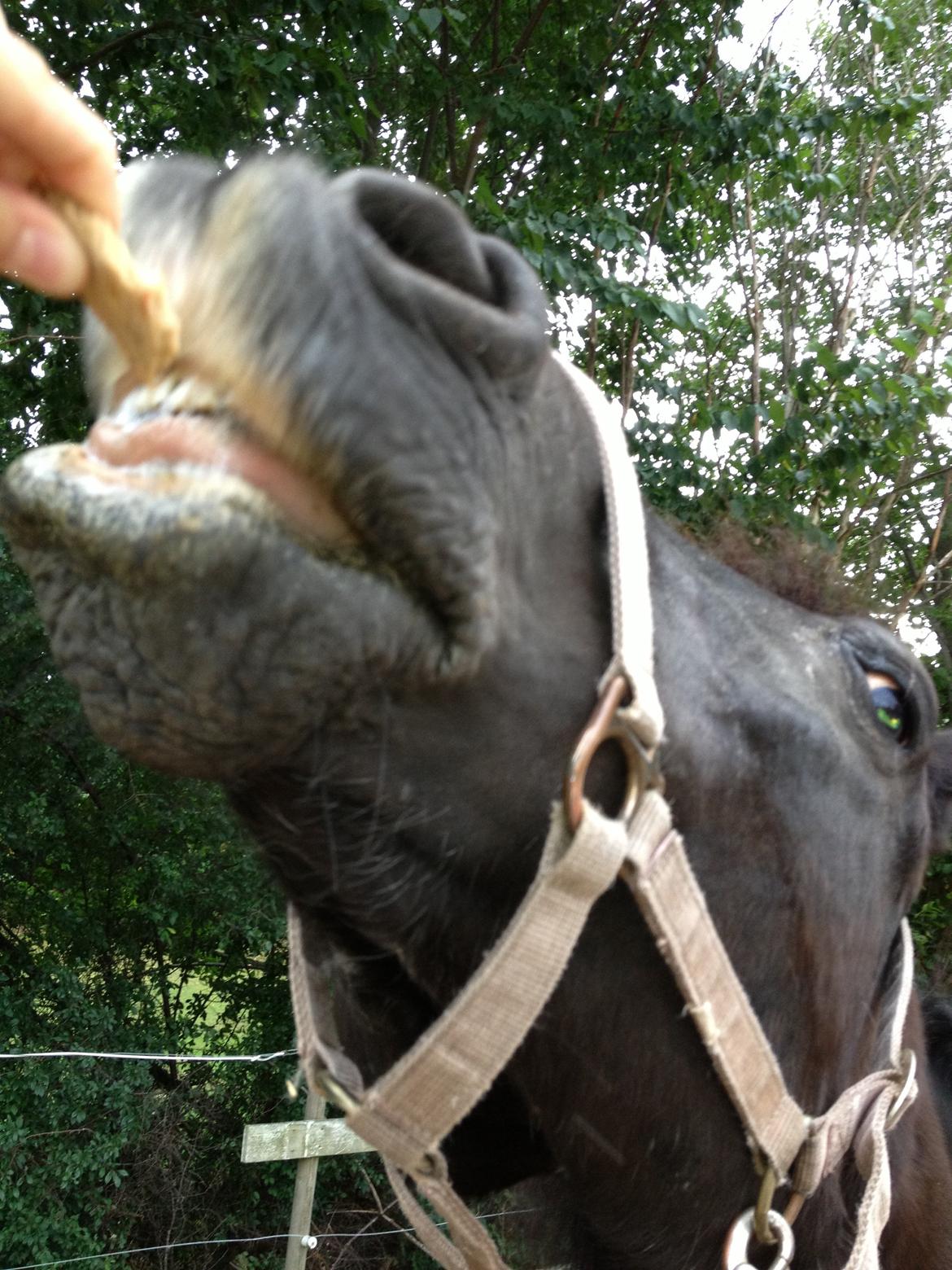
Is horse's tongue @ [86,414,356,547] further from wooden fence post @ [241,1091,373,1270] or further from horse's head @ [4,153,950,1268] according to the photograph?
wooden fence post @ [241,1091,373,1270]

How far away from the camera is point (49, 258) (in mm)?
863

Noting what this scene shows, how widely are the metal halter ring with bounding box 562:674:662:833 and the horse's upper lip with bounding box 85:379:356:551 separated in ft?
1.19

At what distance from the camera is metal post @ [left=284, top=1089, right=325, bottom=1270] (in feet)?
15.3

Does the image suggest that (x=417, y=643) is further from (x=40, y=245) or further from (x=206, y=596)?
(x=40, y=245)

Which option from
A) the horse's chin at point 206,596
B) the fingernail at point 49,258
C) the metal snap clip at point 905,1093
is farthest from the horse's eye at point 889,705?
the fingernail at point 49,258

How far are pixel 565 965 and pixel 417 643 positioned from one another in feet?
1.48

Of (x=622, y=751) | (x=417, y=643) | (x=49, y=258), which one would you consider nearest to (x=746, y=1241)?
(x=622, y=751)

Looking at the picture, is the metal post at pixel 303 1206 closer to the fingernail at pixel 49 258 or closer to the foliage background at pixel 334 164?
the foliage background at pixel 334 164

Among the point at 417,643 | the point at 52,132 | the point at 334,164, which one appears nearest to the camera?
the point at 52,132

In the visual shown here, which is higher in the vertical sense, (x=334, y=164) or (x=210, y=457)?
(x=334, y=164)

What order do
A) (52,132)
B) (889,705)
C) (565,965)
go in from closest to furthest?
(52,132) < (565,965) < (889,705)

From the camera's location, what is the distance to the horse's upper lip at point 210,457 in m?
0.85

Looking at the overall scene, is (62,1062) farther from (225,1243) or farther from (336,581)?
(336,581)

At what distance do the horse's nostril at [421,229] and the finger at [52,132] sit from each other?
21 cm
